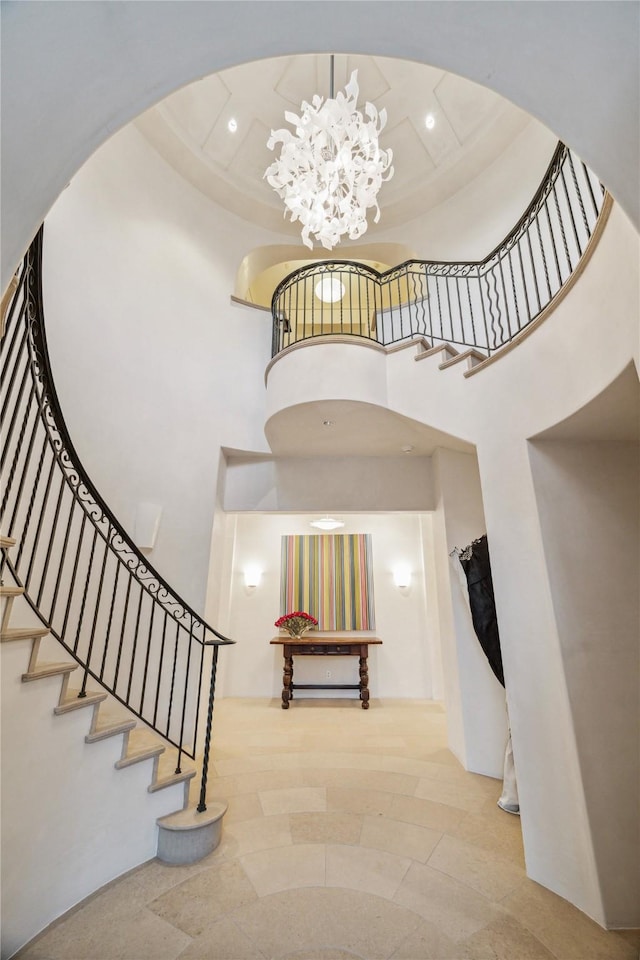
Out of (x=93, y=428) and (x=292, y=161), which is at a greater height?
(x=292, y=161)

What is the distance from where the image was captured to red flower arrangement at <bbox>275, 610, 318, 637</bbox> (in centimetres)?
597

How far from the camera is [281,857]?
2355 millimetres

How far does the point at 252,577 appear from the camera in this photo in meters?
6.50

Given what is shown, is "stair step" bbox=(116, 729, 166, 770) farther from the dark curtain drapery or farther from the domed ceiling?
the domed ceiling

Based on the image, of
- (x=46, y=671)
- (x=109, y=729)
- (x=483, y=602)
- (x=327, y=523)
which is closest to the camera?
(x=46, y=671)

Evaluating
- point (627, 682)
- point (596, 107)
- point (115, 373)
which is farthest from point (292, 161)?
point (627, 682)

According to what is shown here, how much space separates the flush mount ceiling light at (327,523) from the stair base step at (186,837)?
14.4ft

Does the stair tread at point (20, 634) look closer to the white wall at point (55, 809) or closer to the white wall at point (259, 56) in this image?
the white wall at point (55, 809)

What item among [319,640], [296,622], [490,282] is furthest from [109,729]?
[490,282]

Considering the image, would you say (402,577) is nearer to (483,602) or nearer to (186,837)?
(483,602)

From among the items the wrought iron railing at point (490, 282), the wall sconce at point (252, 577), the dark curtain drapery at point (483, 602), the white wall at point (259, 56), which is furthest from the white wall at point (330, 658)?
the white wall at point (259, 56)

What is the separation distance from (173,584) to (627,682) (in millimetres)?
3668

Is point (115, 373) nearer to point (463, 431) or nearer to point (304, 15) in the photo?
point (463, 431)

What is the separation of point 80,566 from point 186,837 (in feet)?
7.02
